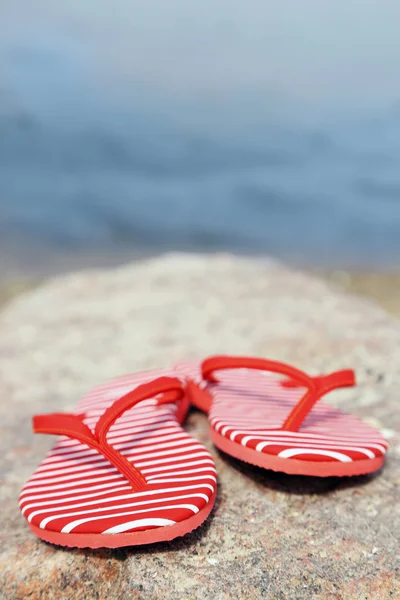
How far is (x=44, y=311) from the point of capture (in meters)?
3.08

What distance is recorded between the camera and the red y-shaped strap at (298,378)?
1340 millimetres

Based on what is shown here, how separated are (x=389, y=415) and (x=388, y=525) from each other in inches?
23.1

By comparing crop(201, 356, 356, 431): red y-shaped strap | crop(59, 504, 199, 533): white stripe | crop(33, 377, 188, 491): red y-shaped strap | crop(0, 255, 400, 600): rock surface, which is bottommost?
crop(0, 255, 400, 600): rock surface

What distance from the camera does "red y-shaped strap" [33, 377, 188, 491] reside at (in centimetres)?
114

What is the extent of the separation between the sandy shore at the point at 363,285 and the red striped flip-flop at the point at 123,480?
478 centimetres

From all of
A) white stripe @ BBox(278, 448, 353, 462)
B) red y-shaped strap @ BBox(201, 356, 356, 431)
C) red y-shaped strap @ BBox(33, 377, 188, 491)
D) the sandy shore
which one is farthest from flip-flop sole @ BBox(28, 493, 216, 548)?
the sandy shore

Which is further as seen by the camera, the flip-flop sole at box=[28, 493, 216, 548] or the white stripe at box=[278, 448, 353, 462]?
the white stripe at box=[278, 448, 353, 462]

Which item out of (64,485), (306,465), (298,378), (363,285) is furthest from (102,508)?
(363,285)

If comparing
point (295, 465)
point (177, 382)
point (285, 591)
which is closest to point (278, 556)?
point (285, 591)

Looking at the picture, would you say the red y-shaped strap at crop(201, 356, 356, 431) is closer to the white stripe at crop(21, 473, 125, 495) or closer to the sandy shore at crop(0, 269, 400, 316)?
the white stripe at crop(21, 473, 125, 495)

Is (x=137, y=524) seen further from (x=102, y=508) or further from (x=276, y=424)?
(x=276, y=424)

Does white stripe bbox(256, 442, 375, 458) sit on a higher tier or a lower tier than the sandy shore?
higher

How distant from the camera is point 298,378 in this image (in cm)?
143

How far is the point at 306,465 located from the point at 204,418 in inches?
20.2
